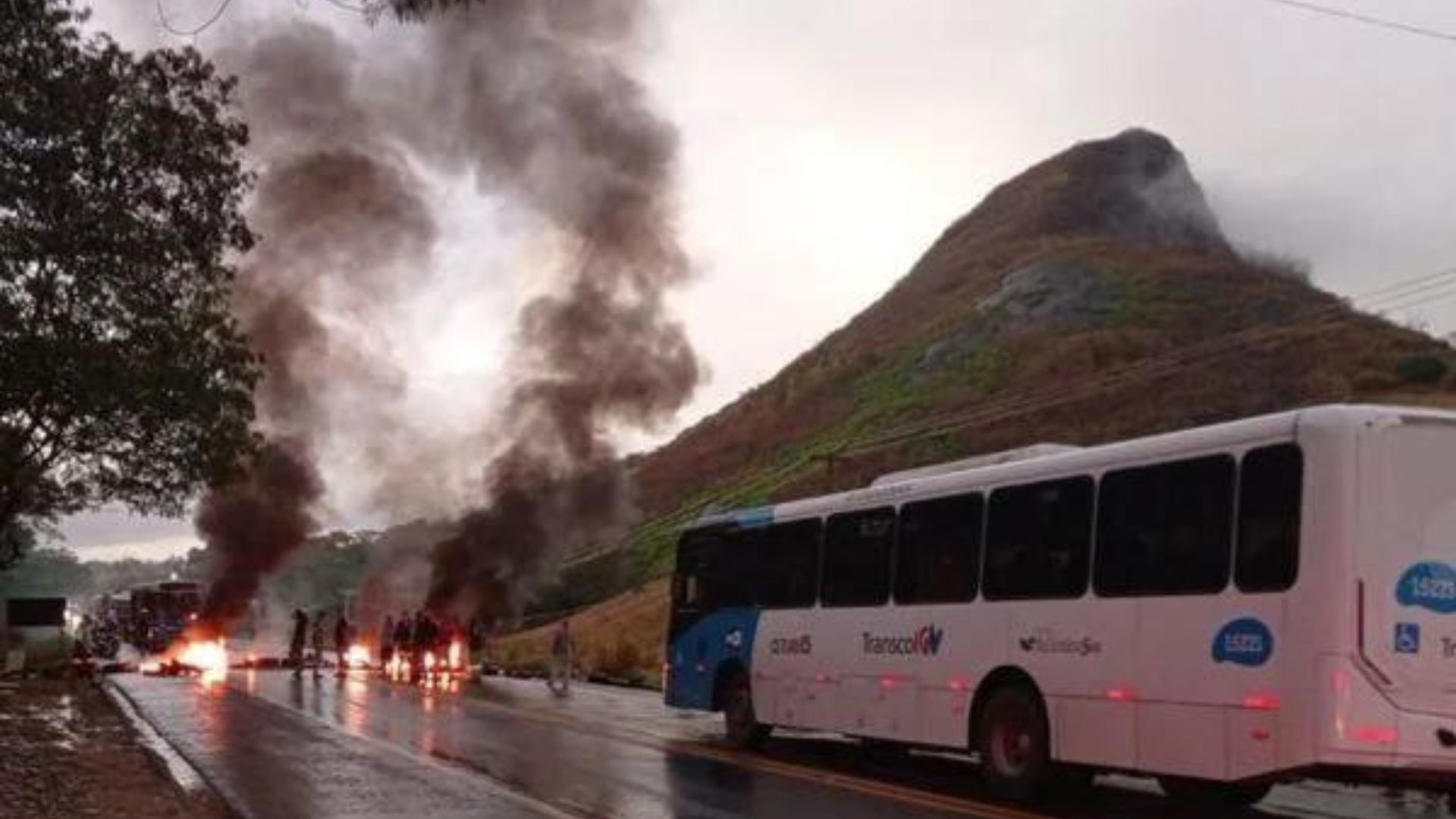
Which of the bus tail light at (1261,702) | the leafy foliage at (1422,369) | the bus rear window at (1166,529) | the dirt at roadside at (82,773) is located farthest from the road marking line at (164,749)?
the leafy foliage at (1422,369)

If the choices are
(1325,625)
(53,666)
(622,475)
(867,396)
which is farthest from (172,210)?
(867,396)

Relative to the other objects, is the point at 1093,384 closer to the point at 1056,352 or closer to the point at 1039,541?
the point at 1056,352

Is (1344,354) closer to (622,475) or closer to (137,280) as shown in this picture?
(622,475)

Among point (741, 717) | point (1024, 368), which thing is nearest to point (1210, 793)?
point (741, 717)

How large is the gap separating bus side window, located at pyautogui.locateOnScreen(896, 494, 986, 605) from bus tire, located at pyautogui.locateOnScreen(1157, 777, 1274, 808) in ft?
7.36

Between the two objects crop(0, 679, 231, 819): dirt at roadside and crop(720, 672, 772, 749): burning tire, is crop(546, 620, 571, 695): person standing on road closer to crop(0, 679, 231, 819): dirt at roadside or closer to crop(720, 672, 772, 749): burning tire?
crop(0, 679, 231, 819): dirt at roadside

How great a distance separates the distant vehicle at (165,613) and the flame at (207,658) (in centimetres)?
317

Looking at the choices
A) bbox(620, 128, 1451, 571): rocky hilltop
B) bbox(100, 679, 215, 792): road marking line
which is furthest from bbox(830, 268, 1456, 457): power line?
bbox(100, 679, 215, 792): road marking line

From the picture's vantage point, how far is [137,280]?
17.7 metres

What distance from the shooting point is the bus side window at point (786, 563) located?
16391 mm

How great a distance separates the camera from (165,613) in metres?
53.6

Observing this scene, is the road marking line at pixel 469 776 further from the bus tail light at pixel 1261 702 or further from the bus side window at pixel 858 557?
the bus tail light at pixel 1261 702

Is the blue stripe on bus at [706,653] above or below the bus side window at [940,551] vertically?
below

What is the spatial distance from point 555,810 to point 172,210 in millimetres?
8536
